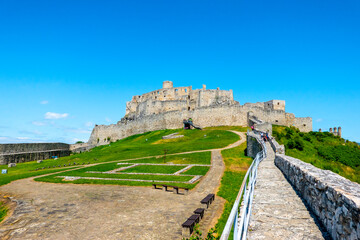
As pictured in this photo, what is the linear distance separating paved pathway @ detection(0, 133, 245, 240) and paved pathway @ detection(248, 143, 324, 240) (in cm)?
303

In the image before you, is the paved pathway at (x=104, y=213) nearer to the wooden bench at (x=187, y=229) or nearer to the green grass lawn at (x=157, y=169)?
the wooden bench at (x=187, y=229)

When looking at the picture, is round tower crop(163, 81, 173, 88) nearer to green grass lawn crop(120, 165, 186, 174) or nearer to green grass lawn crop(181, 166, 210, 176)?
green grass lawn crop(120, 165, 186, 174)

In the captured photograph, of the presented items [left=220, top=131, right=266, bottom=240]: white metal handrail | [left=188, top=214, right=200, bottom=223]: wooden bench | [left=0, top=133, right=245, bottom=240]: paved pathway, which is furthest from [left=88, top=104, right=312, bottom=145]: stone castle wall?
[left=220, top=131, right=266, bottom=240]: white metal handrail

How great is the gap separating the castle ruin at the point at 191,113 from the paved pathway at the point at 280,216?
45508mm

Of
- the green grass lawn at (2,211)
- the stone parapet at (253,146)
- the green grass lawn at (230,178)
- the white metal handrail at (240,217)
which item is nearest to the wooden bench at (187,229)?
the green grass lawn at (230,178)

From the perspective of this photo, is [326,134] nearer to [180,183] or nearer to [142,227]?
[180,183]

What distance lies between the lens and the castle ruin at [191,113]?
190 ft

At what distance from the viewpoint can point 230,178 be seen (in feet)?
58.7

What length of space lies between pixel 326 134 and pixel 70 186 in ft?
169

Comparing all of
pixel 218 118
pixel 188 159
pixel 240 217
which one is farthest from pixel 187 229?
pixel 218 118

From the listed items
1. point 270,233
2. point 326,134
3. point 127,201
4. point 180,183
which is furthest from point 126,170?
point 326,134

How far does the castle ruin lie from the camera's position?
57.9m

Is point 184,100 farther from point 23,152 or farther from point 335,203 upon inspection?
point 335,203

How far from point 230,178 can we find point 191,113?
45.1 meters
